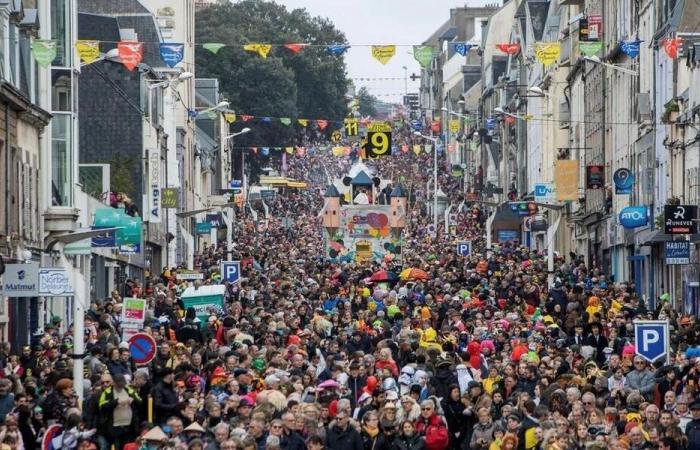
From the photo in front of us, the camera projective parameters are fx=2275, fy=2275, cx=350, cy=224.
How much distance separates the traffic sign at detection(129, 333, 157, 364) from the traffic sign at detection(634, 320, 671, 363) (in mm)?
6126

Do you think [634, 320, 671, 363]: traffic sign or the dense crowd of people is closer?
the dense crowd of people

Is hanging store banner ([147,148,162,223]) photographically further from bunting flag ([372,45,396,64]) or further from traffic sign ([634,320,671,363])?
traffic sign ([634,320,671,363])

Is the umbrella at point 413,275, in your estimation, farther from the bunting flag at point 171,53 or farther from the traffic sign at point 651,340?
the traffic sign at point 651,340

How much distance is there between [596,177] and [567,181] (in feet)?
10.6

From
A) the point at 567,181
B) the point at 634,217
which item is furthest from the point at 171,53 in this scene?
the point at 567,181

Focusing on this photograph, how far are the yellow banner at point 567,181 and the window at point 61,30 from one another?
90.7 feet

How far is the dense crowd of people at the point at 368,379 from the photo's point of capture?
22.9 meters

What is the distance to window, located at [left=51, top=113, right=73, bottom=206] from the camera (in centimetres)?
4606

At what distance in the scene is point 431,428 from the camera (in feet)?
79.2

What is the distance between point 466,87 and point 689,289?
103 meters

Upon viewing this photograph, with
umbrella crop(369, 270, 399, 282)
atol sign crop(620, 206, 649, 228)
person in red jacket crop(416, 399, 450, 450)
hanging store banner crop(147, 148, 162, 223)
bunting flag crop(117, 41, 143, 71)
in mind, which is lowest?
person in red jacket crop(416, 399, 450, 450)

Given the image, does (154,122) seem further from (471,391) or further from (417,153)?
(417,153)

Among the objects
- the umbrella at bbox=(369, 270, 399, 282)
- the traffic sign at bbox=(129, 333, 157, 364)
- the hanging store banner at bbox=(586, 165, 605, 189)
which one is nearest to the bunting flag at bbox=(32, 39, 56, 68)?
the traffic sign at bbox=(129, 333, 157, 364)

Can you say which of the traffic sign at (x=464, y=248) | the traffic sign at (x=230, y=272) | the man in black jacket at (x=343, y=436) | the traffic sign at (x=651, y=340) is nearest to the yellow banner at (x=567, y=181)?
the traffic sign at (x=464, y=248)
